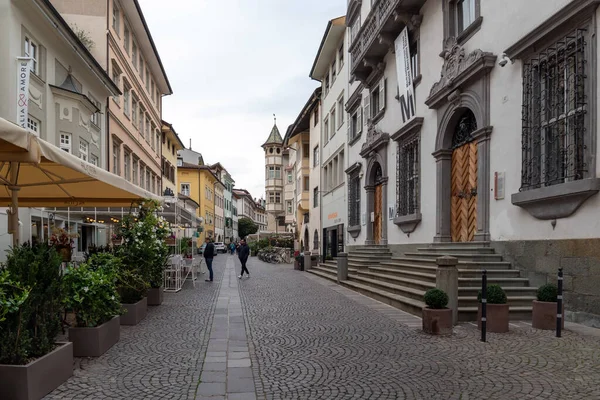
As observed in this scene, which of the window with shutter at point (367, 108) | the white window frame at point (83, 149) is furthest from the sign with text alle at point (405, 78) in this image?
the white window frame at point (83, 149)

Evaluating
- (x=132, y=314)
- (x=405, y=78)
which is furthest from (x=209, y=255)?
(x=132, y=314)

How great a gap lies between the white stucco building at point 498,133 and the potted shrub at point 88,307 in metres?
7.10

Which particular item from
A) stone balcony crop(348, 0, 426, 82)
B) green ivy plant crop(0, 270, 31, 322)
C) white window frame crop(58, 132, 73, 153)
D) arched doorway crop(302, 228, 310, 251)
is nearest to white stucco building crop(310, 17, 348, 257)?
stone balcony crop(348, 0, 426, 82)

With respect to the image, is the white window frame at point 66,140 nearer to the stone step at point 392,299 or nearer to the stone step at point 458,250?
the stone step at point 392,299

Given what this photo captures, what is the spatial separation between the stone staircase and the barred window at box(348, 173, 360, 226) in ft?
22.6

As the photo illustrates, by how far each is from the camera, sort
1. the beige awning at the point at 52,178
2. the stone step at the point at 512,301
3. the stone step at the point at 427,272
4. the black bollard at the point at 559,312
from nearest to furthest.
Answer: the beige awning at the point at 52,178, the black bollard at the point at 559,312, the stone step at the point at 512,301, the stone step at the point at 427,272

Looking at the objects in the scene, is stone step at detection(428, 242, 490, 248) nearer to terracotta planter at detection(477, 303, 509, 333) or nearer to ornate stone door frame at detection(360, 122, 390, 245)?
terracotta planter at detection(477, 303, 509, 333)

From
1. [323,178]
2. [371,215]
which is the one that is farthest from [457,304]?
[323,178]

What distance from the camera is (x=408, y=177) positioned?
15812 mm

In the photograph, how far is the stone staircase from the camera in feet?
28.4

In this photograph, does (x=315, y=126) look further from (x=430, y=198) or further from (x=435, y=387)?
(x=435, y=387)

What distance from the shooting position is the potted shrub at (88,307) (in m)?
5.86

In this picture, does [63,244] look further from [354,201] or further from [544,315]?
[354,201]

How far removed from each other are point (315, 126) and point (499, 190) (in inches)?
969
